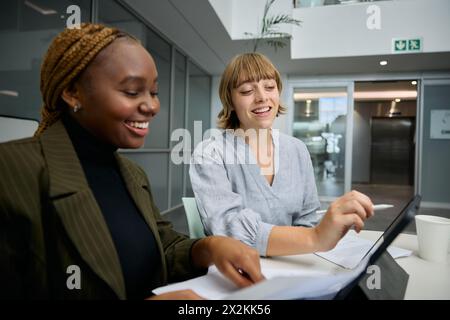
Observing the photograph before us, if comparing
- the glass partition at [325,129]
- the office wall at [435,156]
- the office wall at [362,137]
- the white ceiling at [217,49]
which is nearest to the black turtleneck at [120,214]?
the white ceiling at [217,49]

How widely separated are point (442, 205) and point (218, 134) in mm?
6083

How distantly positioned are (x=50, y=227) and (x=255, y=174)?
775 millimetres

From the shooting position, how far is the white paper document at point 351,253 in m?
0.91

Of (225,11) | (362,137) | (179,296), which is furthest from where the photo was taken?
(362,137)

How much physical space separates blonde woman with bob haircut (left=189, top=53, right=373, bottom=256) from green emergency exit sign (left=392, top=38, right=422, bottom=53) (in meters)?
4.37

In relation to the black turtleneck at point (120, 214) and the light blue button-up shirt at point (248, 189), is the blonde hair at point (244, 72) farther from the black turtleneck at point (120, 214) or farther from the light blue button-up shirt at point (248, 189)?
the black turtleneck at point (120, 214)

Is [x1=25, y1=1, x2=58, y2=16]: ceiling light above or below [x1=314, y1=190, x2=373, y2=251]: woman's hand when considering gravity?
above

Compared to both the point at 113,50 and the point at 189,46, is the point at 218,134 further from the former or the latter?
the point at 189,46

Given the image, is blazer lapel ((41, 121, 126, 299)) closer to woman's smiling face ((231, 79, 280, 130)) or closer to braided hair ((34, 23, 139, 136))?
braided hair ((34, 23, 139, 136))

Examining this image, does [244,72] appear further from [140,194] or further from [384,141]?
[384,141]

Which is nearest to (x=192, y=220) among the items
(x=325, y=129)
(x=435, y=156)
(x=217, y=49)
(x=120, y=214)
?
(x=120, y=214)

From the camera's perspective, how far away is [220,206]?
3.45 feet

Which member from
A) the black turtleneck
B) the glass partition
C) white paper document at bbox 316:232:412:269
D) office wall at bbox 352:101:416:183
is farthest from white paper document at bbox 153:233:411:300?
office wall at bbox 352:101:416:183

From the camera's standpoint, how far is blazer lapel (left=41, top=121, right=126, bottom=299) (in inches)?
23.4
